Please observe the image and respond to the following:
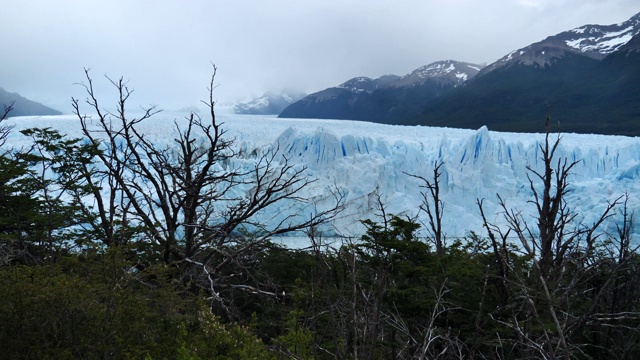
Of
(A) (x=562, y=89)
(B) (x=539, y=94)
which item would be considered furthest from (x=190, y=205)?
(B) (x=539, y=94)

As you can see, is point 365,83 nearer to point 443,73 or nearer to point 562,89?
point 443,73

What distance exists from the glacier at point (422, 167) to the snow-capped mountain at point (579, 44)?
60948mm

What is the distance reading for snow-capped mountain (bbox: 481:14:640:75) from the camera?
80.2 metres

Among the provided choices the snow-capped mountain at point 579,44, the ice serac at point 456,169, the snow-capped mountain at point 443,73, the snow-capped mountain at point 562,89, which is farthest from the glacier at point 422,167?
the snow-capped mountain at point 443,73

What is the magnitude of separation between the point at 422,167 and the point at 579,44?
75.1 metres

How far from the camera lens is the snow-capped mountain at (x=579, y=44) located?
3156 inches

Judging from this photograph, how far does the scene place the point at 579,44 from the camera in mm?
84938

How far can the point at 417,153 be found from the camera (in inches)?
954

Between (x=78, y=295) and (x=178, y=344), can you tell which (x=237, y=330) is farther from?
(x=78, y=295)

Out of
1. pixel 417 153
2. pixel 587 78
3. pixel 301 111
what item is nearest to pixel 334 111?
pixel 301 111

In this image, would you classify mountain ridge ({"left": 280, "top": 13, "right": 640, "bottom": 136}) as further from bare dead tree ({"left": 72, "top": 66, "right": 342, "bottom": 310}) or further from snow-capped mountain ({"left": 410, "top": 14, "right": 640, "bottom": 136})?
bare dead tree ({"left": 72, "top": 66, "right": 342, "bottom": 310})

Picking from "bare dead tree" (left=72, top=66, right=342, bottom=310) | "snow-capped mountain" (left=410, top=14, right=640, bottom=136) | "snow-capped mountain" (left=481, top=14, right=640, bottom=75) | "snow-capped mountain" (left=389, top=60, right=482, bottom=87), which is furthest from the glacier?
"snow-capped mountain" (left=389, top=60, right=482, bottom=87)

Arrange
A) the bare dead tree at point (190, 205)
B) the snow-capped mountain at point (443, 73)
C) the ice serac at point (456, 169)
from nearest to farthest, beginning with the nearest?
the bare dead tree at point (190, 205), the ice serac at point (456, 169), the snow-capped mountain at point (443, 73)

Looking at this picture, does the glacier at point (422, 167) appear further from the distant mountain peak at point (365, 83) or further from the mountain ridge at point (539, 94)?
the distant mountain peak at point (365, 83)
